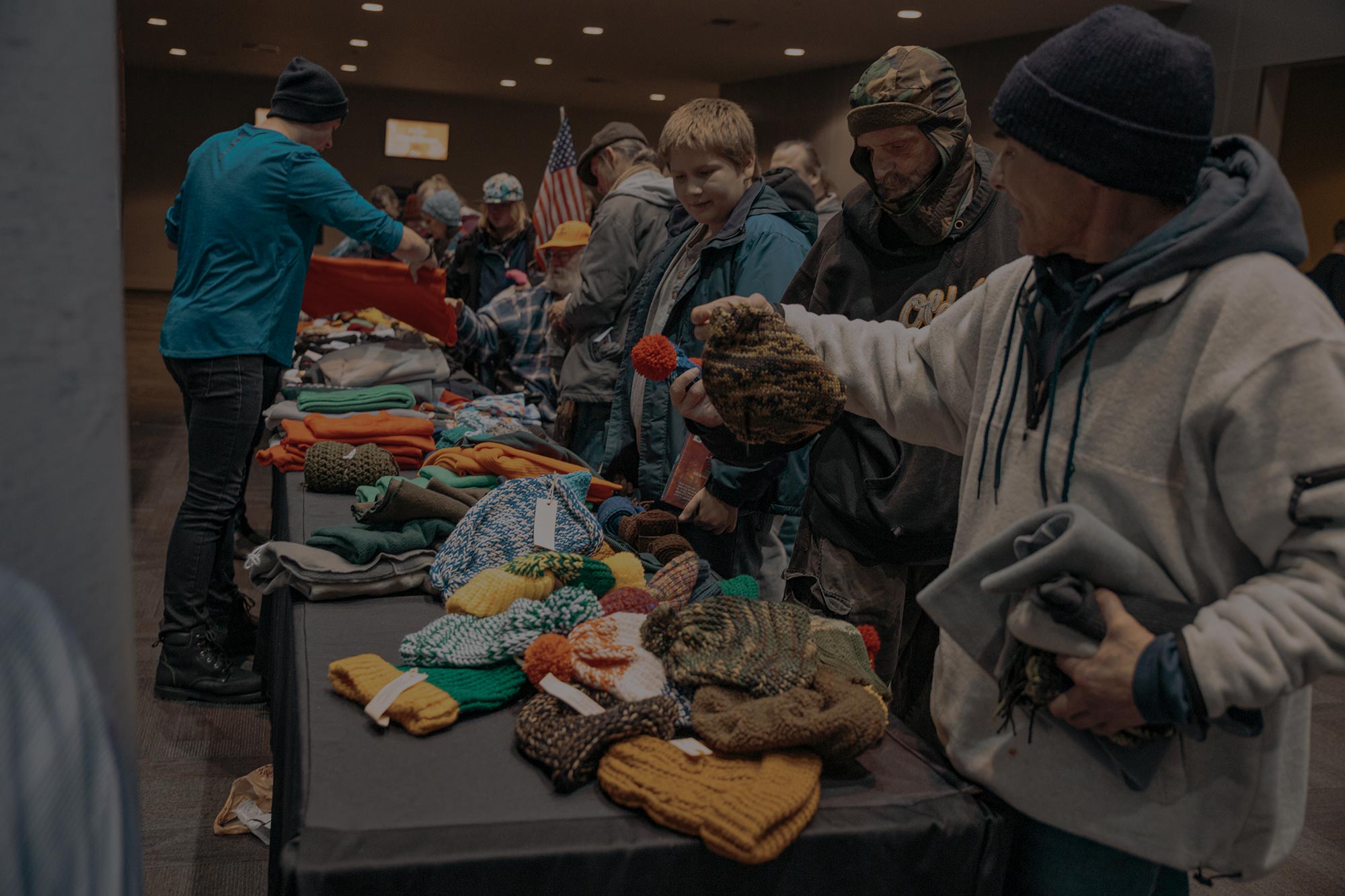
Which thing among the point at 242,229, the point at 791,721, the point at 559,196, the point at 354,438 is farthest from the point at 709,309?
the point at 559,196

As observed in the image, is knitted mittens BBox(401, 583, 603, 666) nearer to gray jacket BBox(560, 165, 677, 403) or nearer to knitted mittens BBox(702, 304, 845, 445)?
knitted mittens BBox(702, 304, 845, 445)

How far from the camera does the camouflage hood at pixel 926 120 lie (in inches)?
67.7

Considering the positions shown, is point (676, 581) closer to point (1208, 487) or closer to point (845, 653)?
point (845, 653)

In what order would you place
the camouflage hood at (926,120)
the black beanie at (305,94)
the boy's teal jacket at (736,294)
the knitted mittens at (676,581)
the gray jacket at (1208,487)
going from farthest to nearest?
the black beanie at (305,94) → the boy's teal jacket at (736,294) → the camouflage hood at (926,120) → the knitted mittens at (676,581) → the gray jacket at (1208,487)

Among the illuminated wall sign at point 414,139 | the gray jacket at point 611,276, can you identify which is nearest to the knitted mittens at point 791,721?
the gray jacket at point 611,276

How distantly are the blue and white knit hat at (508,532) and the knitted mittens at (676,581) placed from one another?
21 centimetres

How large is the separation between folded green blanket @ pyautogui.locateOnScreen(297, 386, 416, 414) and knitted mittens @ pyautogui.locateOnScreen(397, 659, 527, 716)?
2.04m

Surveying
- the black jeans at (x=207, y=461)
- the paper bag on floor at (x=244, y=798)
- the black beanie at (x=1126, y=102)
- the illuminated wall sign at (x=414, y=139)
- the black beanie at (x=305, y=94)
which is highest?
the illuminated wall sign at (x=414, y=139)

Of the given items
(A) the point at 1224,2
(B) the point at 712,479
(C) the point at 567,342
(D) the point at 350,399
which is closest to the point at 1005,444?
(B) the point at 712,479

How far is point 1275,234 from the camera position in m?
0.96

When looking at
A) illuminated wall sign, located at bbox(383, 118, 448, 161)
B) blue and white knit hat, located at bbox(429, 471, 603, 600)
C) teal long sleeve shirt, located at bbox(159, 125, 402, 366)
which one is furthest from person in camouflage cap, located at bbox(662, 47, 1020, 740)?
illuminated wall sign, located at bbox(383, 118, 448, 161)

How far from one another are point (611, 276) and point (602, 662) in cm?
249

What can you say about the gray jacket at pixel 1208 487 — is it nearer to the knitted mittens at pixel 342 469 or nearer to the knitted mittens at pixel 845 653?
the knitted mittens at pixel 845 653

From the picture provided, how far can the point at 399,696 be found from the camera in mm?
1249
